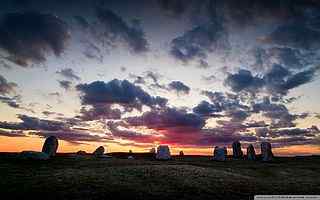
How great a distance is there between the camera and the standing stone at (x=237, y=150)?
241ft

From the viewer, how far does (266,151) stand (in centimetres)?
6172

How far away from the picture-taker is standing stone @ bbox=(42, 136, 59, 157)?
2034 inches

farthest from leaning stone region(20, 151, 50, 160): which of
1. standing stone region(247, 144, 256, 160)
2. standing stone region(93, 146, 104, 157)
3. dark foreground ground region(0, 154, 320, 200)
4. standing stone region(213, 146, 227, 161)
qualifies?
standing stone region(247, 144, 256, 160)

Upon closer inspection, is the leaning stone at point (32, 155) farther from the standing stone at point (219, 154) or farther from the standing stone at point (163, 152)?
the standing stone at point (219, 154)

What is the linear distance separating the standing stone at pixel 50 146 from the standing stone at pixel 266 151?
43.7 metres

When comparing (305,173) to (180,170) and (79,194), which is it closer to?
(180,170)

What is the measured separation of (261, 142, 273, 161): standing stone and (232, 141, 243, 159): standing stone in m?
11.6

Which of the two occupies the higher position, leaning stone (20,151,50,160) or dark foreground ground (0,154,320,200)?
leaning stone (20,151,50,160)

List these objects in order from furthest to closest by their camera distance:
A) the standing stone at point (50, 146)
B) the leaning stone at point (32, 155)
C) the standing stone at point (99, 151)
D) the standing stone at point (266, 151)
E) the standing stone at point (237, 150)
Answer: the standing stone at point (237, 150), the standing stone at point (99, 151), the standing stone at point (266, 151), the standing stone at point (50, 146), the leaning stone at point (32, 155)

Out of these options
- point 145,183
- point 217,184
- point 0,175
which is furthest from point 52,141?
point 217,184

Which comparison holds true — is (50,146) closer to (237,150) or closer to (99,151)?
(99,151)

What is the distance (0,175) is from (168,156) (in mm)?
34405

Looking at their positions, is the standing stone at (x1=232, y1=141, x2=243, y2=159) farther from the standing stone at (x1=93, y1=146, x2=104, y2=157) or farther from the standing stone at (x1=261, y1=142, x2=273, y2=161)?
the standing stone at (x1=93, y1=146, x2=104, y2=157)

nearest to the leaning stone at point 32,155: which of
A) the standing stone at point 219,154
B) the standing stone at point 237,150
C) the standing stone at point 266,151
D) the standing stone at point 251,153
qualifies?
the standing stone at point 219,154
